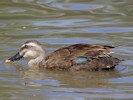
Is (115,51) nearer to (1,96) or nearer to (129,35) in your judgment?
(129,35)

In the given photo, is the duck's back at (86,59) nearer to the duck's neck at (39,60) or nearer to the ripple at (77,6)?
the duck's neck at (39,60)

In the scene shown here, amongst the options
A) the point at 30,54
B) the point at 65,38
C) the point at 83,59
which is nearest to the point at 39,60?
the point at 30,54

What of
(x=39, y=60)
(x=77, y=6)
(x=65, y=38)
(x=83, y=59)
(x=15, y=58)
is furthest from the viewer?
(x=77, y=6)

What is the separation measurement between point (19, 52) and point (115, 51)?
6.27 ft

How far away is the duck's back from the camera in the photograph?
513 inches

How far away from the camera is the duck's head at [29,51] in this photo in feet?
44.9

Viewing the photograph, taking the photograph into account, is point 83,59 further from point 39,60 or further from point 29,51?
point 29,51

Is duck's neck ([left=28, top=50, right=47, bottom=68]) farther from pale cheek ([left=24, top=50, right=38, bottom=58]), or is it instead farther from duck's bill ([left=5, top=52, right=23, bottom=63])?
duck's bill ([left=5, top=52, right=23, bottom=63])

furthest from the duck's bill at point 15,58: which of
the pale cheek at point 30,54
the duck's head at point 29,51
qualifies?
the pale cheek at point 30,54

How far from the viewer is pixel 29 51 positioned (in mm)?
13828

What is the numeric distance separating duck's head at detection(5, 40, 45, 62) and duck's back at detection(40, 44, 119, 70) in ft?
2.14

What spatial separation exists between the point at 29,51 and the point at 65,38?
1935mm

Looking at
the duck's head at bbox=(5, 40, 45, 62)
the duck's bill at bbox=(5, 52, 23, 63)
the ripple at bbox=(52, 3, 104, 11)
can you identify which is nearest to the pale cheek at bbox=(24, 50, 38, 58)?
the duck's head at bbox=(5, 40, 45, 62)

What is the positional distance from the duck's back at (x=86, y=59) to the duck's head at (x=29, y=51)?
0.65 m
